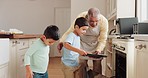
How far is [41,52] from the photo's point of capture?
207 cm

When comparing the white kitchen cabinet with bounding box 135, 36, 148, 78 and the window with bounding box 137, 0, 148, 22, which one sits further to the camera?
the window with bounding box 137, 0, 148, 22

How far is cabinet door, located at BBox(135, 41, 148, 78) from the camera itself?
150cm

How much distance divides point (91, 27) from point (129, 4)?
1.17 m

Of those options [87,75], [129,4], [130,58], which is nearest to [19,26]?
[129,4]

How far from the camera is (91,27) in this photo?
2785 mm

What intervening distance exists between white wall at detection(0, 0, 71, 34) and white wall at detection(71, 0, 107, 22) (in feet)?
13.5

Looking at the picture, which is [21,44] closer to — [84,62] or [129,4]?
[84,62]

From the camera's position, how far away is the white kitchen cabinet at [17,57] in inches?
86.5

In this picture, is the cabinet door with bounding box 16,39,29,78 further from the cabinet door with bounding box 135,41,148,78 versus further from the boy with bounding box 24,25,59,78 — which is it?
the cabinet door with bounding box 135,41,148,78

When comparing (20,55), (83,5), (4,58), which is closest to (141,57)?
(4,58)

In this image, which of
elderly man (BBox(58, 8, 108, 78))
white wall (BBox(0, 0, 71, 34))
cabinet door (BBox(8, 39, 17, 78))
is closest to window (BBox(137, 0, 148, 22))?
elderly man (BBox(58, 8, 108, 78))

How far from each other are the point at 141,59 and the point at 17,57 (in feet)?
4.36

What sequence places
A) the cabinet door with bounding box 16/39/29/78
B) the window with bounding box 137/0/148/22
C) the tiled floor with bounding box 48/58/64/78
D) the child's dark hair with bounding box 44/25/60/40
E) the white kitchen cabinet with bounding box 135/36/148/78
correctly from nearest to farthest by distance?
the white kitchen cabinet with bounding box 135/36/148/78 → the child's dark hair with bounding box 44/25/60/40 → the cabinet door with bounding box 16/39/29/78 → the window with bounding box 137/0/148/22 → the tiled floor with bounding box 48/58/64/78

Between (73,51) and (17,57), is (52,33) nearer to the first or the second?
(73,51)
